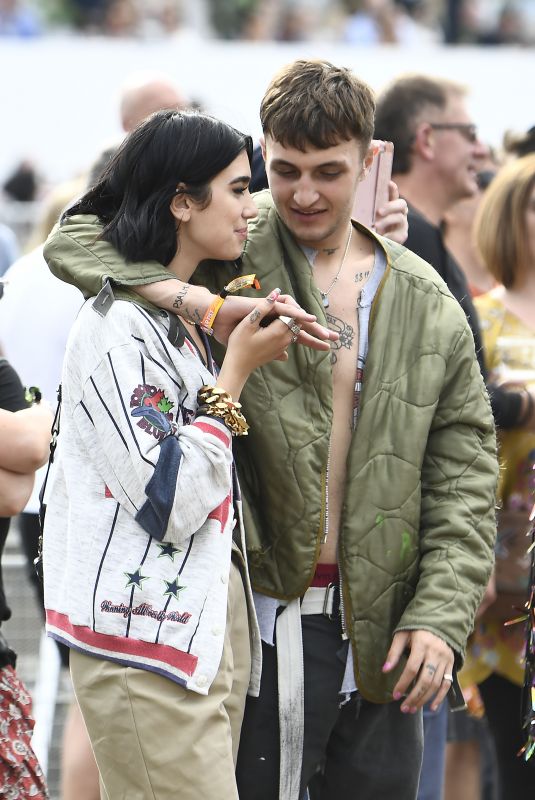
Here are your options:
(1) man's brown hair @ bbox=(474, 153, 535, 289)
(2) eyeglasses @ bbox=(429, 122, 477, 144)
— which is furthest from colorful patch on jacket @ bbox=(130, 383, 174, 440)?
(2) eyeglasses @ bbox=(429, 122, 477, 144)

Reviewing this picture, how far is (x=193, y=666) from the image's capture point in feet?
8.21

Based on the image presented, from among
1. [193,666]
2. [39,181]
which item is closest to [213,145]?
[193,666]

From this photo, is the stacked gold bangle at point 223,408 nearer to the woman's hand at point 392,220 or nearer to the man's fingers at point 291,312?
the man's fingers at point 291,312

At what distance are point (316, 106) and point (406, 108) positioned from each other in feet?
6.08

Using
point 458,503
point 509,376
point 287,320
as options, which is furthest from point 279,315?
point 509,376

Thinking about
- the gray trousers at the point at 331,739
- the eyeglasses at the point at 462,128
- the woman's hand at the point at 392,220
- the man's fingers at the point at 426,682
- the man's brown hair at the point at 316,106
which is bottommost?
the gray trousers at the point at 331,739

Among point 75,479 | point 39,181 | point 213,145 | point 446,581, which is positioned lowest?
point 39,181

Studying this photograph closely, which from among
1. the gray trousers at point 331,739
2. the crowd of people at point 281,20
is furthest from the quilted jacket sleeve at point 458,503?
the crowd of people at point 281,20

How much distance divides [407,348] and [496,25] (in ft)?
52.3

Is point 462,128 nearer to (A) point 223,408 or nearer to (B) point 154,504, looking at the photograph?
(A) point 223,408

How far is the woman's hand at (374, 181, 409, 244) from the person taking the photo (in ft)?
11.2

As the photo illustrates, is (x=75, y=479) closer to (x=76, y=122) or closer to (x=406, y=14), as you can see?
(x=76, y=122)

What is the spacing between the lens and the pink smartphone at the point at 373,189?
3.36 m

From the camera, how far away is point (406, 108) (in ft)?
15.2
